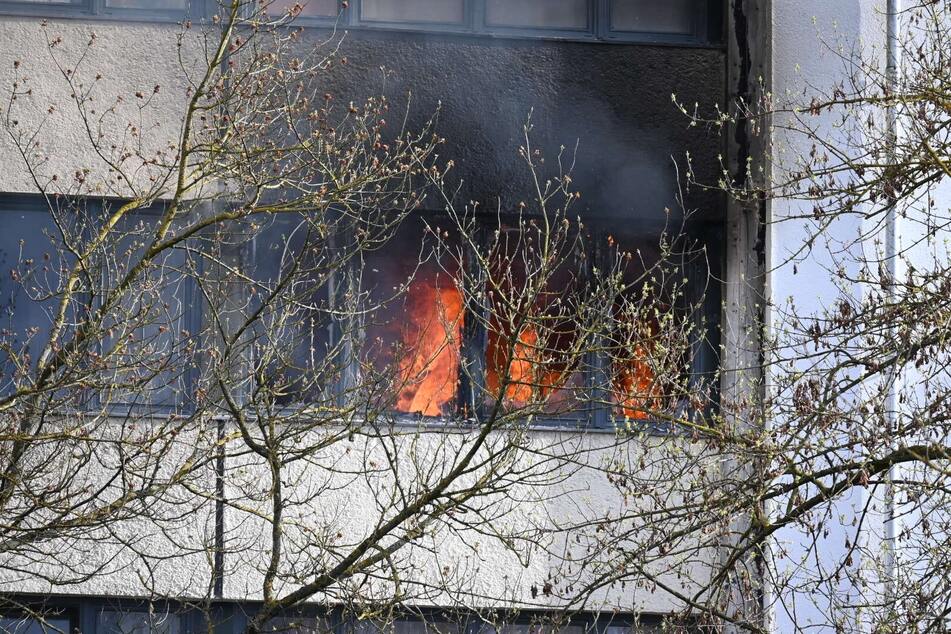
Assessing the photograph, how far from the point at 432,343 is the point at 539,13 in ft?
9.12

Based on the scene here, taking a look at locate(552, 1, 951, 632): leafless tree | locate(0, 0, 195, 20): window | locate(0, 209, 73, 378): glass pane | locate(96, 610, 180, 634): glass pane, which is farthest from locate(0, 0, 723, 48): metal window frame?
locate(96, 610, 180, 634): glass pane

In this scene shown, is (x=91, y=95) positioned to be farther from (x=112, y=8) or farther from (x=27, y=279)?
(x=27, y=279)

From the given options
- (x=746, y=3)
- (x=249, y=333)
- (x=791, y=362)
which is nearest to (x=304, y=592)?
(x=249, y=333)

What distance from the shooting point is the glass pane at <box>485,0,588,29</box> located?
392 inches

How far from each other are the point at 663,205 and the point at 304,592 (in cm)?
423

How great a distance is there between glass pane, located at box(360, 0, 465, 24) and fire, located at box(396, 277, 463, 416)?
2083mm

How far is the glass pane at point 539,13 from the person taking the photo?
32.7 feet

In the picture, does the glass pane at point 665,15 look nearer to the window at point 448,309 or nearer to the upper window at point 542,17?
the upper window at point 542,17

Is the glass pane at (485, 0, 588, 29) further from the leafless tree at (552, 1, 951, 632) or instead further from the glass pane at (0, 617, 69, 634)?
the glass pane at (0, 617, 69, 634)

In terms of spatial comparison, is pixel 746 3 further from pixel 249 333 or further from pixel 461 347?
pixel 249 333

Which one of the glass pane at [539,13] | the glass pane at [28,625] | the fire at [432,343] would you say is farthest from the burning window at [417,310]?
the glass pane at [28,625]

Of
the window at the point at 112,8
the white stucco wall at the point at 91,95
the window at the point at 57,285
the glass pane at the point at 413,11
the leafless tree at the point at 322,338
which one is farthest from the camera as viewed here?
the glass pane at the point at 413,11

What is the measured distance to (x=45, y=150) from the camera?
9.46 meters

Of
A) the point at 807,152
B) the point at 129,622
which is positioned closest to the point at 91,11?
the point at 129,622
